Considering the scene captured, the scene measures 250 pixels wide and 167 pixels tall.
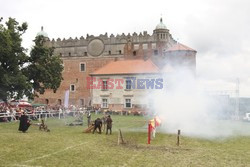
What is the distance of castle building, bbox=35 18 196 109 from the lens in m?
57.5

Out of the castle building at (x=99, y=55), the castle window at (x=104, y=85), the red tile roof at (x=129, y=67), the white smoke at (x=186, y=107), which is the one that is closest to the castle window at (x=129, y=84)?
the red tile roof at (x=129, y=67)

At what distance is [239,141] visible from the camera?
21.0 metres

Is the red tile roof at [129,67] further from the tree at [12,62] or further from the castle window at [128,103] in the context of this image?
the tree at [12,62]

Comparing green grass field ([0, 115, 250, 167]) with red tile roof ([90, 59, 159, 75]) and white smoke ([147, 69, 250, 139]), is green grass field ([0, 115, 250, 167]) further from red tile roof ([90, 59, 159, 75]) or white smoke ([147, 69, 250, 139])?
red tile roof ([90, 59, 159, 75])

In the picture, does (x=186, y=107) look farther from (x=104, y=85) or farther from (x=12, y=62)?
(x=104, y=85)

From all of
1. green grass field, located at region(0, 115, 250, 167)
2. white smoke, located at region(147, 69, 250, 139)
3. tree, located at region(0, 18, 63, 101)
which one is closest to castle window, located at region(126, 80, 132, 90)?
tree, located at region(0, 18, 63, 101)

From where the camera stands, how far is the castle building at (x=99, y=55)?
57.5m

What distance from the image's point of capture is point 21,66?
1414 inches

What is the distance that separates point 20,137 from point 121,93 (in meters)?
35.8

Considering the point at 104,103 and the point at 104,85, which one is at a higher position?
the point at 104,85

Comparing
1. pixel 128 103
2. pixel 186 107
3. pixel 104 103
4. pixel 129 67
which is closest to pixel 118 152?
pixel 186 107

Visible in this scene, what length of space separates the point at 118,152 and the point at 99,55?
47930mm

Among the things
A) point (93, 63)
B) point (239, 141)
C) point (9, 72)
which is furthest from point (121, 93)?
point (239, 141)

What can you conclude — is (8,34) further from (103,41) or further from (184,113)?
(103,41)
